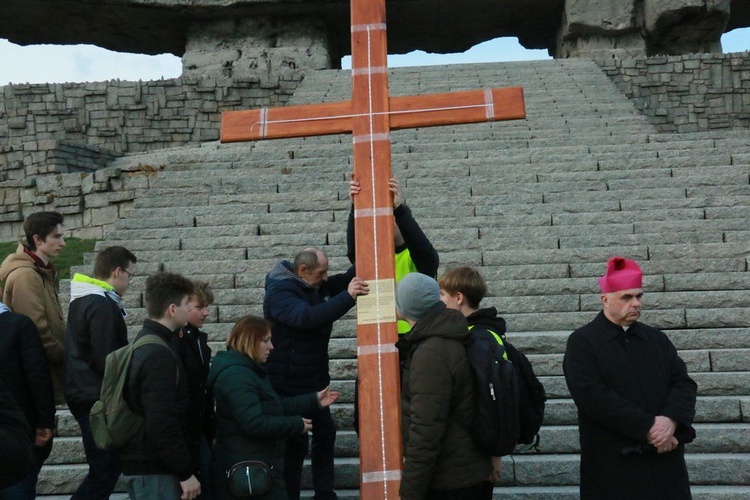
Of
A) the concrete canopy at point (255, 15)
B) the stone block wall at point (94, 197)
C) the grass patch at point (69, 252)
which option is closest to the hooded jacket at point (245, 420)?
the grass patch at point (69, 252)

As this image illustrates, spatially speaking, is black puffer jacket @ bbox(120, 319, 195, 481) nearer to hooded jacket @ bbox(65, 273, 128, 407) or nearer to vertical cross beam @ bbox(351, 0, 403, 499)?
hooded jacket @ bbox(65, 273, 128, 407)

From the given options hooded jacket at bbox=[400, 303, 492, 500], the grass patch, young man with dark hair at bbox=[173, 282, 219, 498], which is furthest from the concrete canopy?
hooded jacket at bbox=[400, 303, 492, 500]

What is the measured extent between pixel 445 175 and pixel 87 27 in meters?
14.5

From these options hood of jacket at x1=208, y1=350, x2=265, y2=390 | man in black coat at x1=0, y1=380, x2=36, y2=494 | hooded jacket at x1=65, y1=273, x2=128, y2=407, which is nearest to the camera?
man in black coat at x1=0, y1=380, x2=36, y2=494

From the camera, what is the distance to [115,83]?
1719cm

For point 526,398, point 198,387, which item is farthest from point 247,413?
point 526,398

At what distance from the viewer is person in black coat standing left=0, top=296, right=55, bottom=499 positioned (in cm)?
446

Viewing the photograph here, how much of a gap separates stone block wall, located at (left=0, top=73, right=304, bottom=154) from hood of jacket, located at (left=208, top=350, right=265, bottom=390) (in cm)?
1293

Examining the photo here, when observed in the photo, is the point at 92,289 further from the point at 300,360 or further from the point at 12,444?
the point at 12,444

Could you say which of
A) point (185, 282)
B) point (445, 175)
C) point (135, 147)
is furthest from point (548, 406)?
point (135, 147)

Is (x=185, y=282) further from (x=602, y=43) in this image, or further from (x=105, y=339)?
(x=602, y=43)

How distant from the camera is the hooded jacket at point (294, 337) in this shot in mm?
4883

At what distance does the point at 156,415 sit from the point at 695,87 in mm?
14899

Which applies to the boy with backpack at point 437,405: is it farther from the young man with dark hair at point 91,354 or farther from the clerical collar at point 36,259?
the clerical collar at point 36,259
